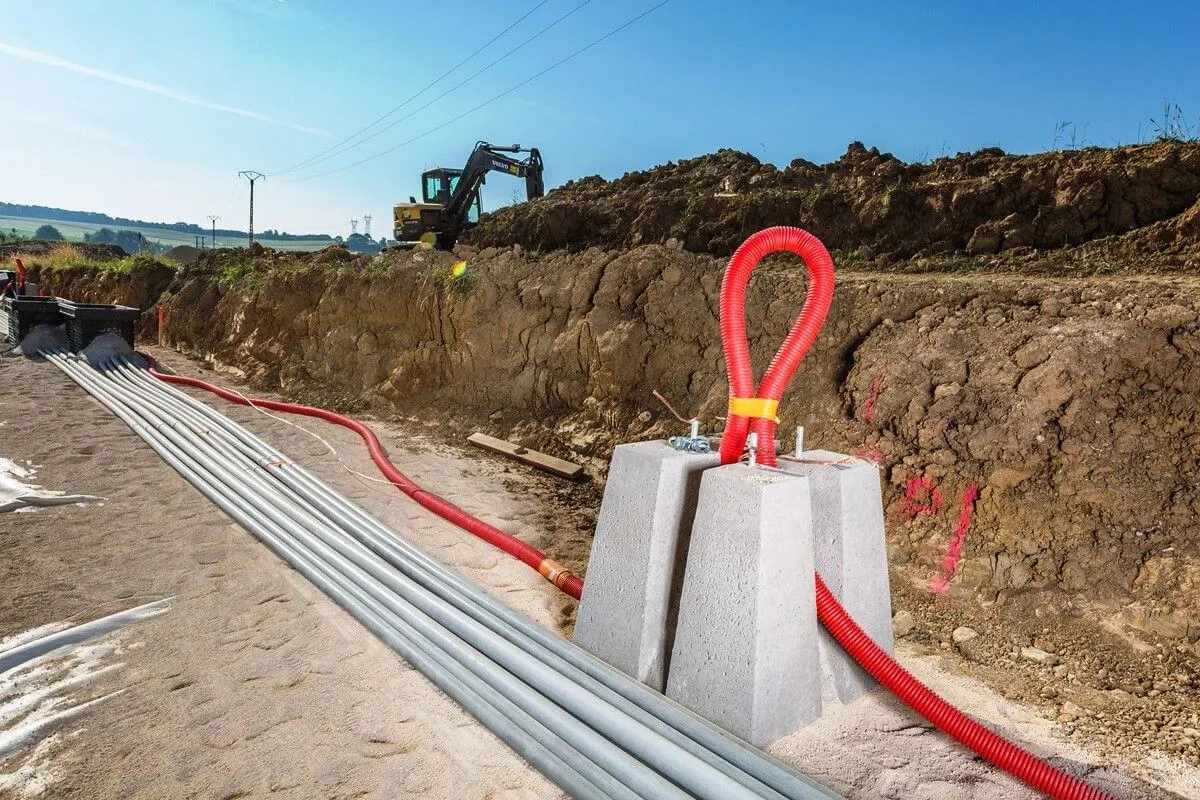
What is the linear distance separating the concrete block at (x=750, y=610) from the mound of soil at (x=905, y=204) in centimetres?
636

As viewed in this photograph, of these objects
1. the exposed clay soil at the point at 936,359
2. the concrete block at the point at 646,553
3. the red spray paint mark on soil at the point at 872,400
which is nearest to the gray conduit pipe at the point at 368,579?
the concrete block at the point at 646,553

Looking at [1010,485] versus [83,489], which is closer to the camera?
[1010,485]

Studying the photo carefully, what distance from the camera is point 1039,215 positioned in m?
7.52

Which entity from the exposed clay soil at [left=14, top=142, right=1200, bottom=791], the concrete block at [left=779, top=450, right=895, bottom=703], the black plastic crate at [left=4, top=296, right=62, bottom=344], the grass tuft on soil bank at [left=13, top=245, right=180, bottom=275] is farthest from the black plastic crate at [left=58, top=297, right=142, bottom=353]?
the concrete block at [left=779, top=450, right=895, bottom=703]

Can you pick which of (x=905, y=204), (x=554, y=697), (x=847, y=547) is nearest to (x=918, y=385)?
(x=847, y=547)

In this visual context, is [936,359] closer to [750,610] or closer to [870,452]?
[870,452]

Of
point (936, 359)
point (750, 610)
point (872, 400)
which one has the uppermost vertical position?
point (936, 359)

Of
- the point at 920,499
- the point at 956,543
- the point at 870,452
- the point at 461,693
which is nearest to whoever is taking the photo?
the point at 461,693

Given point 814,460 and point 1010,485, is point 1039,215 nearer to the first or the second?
point 1010,485

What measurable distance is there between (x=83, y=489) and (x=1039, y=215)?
9.61m

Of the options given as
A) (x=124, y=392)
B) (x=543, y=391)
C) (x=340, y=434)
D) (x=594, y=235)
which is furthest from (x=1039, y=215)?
(x=124, y=392)

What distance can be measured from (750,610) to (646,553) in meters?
0.54

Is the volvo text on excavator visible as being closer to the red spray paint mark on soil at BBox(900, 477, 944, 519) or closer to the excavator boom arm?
the excavator boom arm

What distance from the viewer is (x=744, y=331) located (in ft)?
9.70
